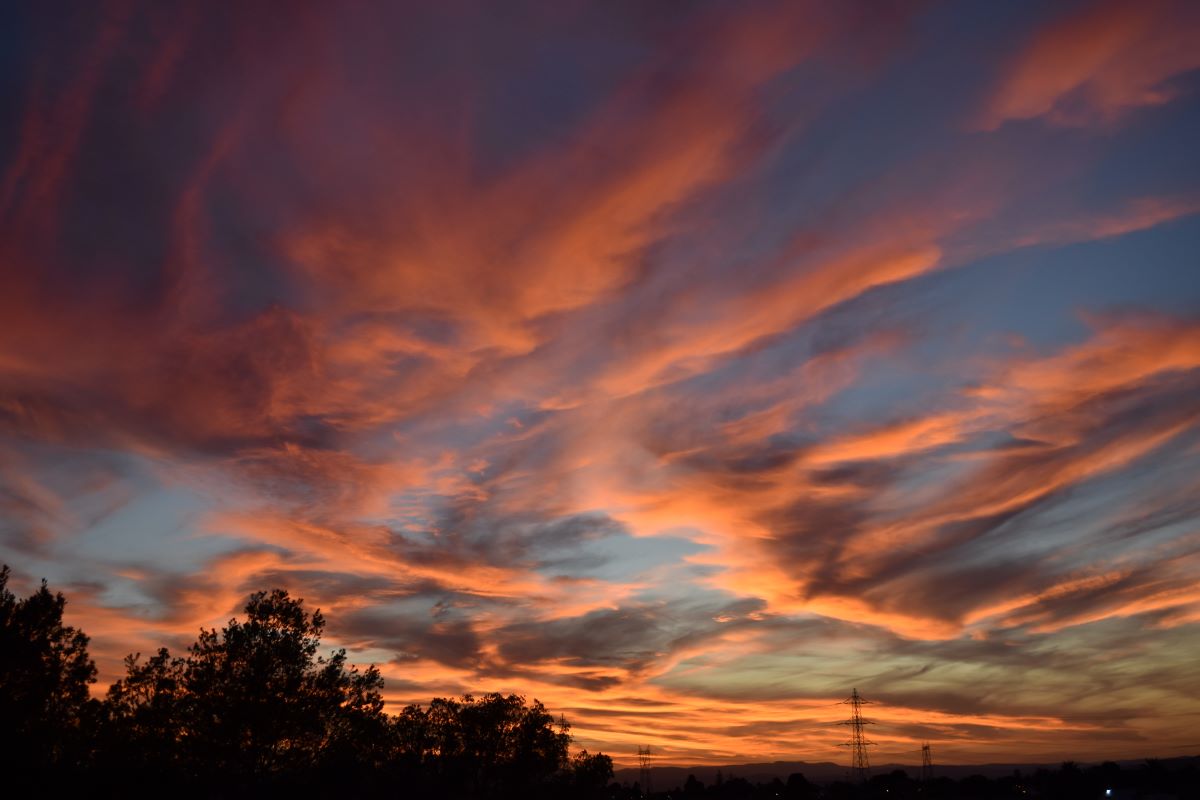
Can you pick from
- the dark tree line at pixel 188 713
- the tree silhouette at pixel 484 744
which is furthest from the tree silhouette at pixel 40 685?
the tree silhouette at pixel 484 744

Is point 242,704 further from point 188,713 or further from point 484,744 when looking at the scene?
point 484,744

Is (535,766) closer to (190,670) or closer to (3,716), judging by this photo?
(190,670)

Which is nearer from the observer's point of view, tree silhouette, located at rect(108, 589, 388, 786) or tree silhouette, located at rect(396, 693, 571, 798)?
tree silhouette, located at rect(108, 589, 388, 786)

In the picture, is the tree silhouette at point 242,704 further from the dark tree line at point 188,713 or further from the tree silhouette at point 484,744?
the tree silhouette at point 484,744

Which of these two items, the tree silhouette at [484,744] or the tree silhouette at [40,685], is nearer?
the tree silhouette at [40,685]

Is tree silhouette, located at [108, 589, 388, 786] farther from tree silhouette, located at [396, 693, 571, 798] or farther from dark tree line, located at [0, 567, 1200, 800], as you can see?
tree silhouette, located at [396, 693, 571, 798]

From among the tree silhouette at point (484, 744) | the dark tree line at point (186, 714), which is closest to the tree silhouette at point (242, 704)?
the dark tree line at point (186, 714)

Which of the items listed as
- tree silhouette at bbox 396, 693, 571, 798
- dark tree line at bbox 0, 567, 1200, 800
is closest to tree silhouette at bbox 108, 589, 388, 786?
dark tree line at bbox 0, 567, 1200, 800

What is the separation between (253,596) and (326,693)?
1036cm

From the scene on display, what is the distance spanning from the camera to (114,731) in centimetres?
6316

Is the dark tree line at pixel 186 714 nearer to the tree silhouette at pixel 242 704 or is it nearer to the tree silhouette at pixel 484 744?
the tree silhouette at pixel 242 704

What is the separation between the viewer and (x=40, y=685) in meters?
59.1

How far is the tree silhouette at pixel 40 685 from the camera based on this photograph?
54.2m

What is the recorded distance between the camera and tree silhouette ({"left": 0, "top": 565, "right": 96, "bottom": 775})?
178ft
